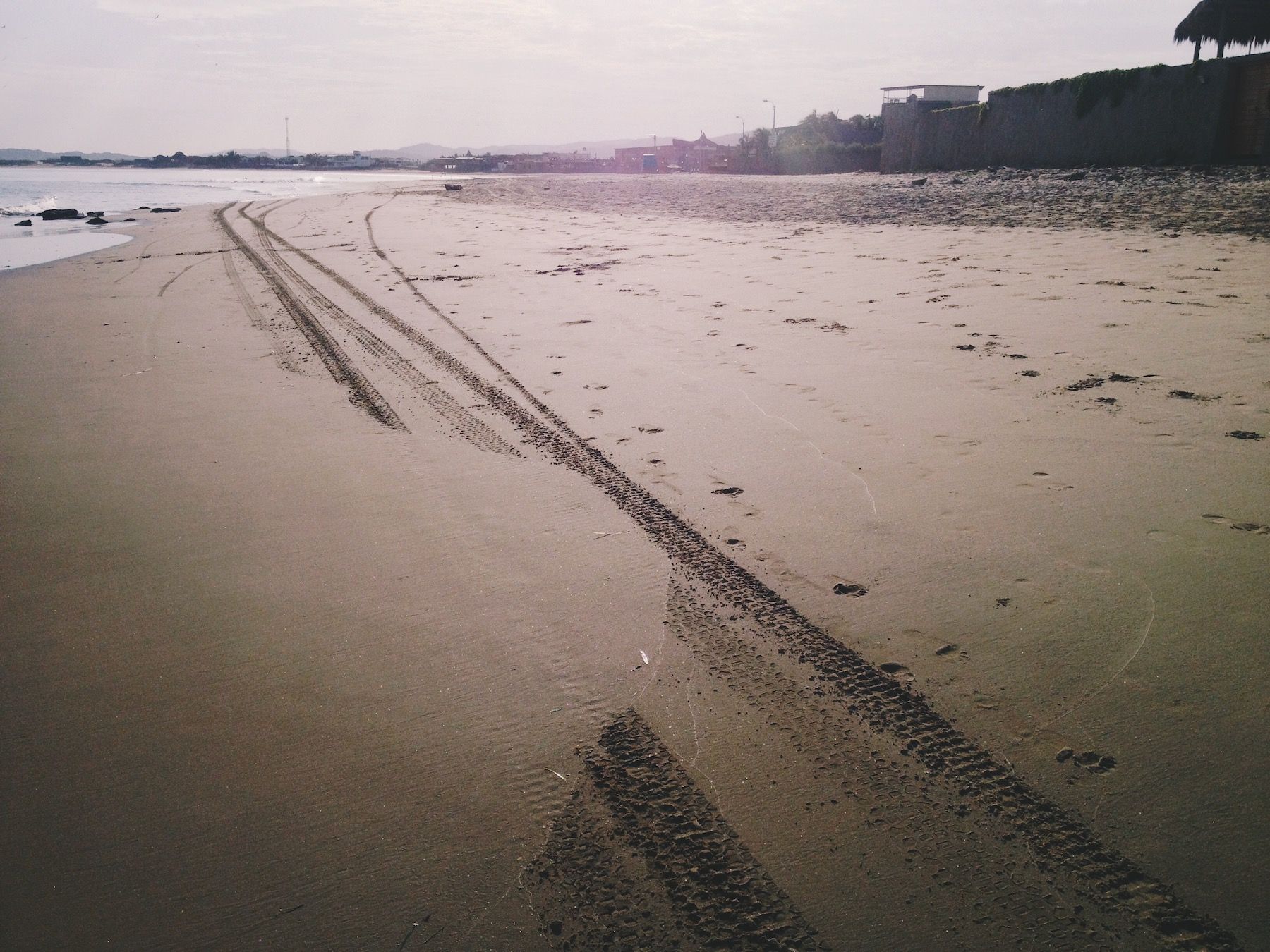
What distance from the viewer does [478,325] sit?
21.8 ft

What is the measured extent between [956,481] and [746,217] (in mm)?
12388

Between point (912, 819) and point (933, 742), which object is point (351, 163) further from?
point (912, 819)

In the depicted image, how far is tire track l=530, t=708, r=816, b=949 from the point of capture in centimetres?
153

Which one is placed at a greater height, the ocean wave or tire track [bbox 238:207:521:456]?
the ocean wave

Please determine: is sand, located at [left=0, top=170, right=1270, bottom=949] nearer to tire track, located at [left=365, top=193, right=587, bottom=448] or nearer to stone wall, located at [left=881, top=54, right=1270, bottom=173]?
tire track, located at [left=365, top=193, right=587, bottom=448]

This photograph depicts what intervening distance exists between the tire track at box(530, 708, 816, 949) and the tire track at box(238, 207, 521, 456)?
2.36m

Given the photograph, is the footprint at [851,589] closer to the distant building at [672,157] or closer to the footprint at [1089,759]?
the footprint at [1089,759]

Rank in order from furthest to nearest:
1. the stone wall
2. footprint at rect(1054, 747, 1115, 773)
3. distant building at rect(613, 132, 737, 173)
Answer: distant building at rect(613, 132, 737, 173) → the stone wall → footprint at rect(1054, 747, 1115, 773)

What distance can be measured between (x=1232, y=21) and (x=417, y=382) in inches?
1037

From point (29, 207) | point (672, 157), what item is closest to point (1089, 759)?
point (29, 207)

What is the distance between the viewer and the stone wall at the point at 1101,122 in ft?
55.7

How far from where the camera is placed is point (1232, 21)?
2006 centimetres

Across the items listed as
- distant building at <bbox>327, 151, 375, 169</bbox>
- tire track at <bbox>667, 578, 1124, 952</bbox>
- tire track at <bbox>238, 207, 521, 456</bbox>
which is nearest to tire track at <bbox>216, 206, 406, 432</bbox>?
tire track at <bbox>238, 207, 521, 456</bbox>

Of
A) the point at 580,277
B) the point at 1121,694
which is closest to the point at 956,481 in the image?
the point at 1121,694
